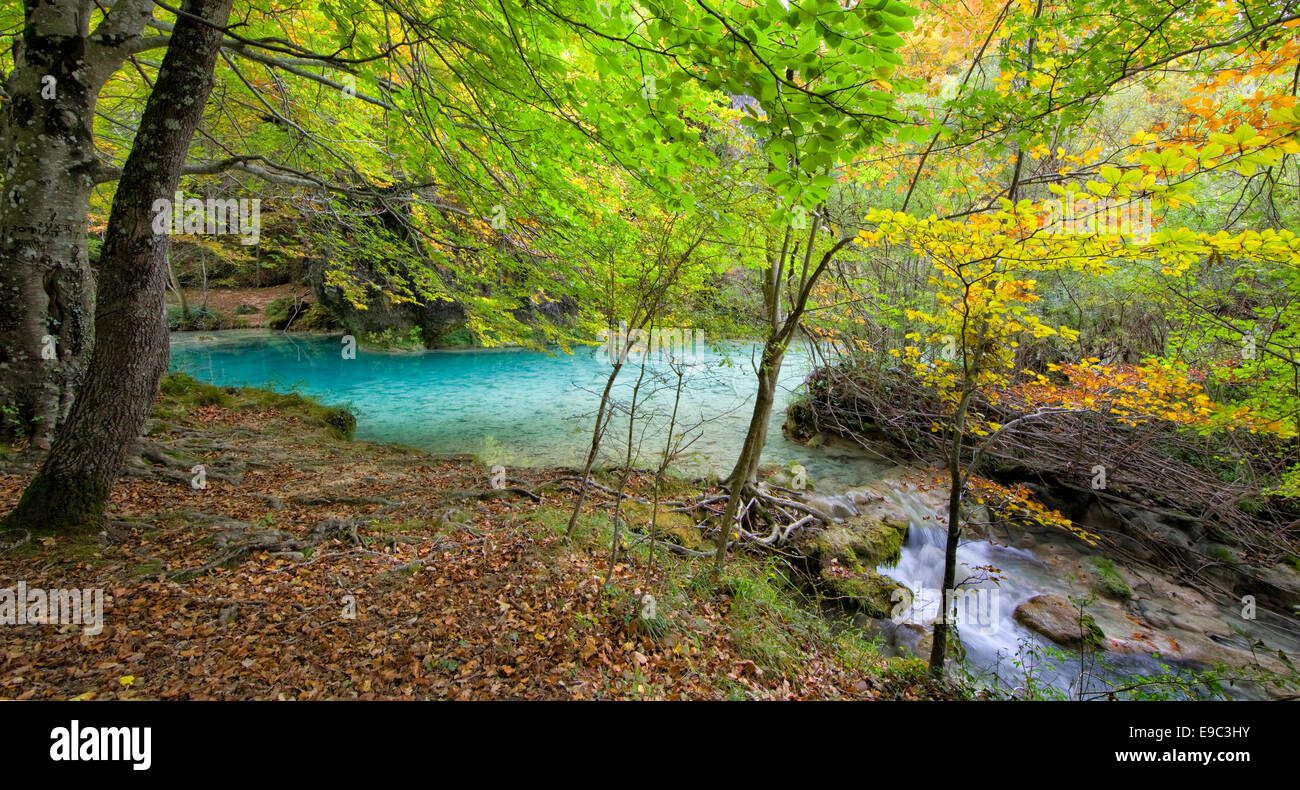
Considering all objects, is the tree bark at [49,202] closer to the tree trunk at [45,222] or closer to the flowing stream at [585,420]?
the tree trunk at [45,222]

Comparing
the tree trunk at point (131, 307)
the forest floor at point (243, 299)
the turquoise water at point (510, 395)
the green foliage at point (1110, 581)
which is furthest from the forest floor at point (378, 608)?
the forest floor at point (243, 299)

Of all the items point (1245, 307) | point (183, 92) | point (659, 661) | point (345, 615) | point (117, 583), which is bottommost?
point (659, 661)

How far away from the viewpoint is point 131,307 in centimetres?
313

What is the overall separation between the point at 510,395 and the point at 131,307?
42.1 feet

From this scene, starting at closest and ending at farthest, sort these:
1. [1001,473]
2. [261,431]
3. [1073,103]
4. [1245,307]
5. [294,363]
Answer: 1. [1073,103]
2. [1245,307]
3. [261,431]
4. [1001,473]
5. [294,363]

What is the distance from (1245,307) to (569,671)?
11.5 m

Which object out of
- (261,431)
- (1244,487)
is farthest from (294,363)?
(1244,487)

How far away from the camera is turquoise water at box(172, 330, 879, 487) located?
1020 cm

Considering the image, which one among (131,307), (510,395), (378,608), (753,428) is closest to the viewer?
(131,307)

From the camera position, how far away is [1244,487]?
632 cm

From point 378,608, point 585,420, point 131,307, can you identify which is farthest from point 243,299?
point 378,608

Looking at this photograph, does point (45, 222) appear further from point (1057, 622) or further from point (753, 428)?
point (1057, 622)

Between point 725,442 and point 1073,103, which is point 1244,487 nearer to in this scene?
point 1073,103

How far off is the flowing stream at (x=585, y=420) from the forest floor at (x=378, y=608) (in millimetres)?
1582
